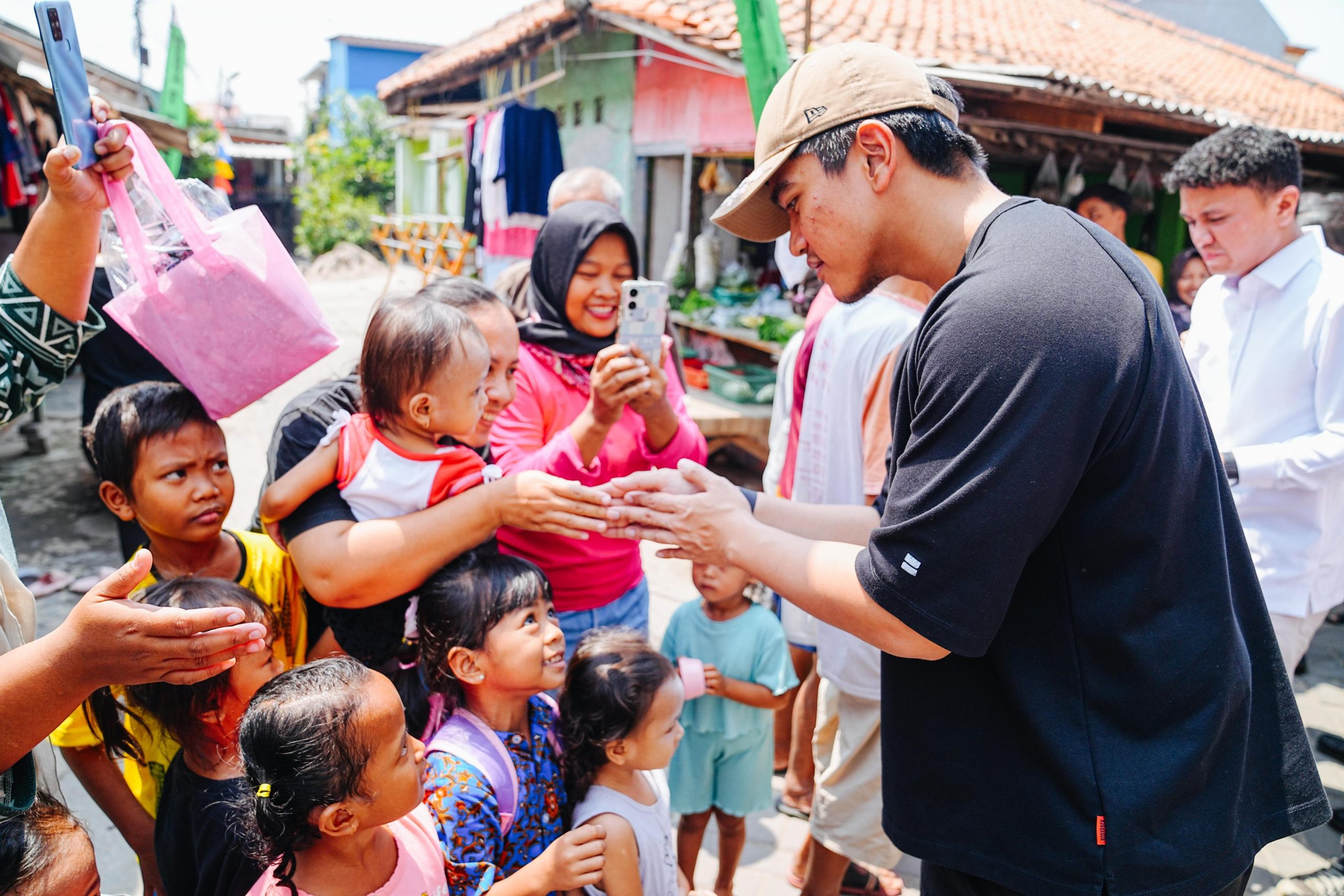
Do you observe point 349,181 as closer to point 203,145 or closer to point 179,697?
point 203,145

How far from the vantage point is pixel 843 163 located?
1575mm

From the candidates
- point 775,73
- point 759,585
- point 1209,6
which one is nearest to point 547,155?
point 775,73

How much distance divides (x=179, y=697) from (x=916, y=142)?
175 centimetres

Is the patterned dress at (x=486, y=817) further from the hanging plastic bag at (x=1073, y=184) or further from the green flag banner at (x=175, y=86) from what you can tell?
the green flag banner at (x=175, y=86)

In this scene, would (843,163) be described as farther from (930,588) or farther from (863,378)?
(863,378)

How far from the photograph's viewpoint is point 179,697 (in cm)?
170

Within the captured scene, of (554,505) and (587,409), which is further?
(587,409)

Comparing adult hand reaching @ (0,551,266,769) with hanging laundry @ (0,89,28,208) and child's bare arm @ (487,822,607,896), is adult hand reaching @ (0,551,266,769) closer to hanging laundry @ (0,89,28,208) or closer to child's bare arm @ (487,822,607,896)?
child's bare arm @ (487,822,607,896)

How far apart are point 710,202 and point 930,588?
26.1ft

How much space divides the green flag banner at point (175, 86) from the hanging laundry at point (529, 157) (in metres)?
2.97

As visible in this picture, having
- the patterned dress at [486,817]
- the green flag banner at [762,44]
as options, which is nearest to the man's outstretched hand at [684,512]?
the patterned dress at [486,817]

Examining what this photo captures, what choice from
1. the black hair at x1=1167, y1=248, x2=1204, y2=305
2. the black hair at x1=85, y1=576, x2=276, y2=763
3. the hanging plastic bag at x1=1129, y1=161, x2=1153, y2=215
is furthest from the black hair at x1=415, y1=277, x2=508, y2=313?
the hanging plastic bag at x1=1129, y1=161, x2=1153, y2=215

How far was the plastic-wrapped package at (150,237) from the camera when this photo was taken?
5.79 feet

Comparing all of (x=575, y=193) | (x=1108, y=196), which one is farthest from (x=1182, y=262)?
(x=575, y=193)
